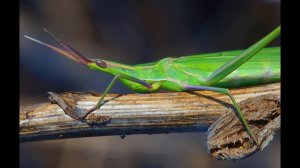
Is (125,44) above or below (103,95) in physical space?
above

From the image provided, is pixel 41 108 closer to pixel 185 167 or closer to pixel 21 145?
pixel 21 145

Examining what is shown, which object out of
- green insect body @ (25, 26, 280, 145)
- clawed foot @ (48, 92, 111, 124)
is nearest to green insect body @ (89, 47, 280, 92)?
green insect body @ (25, 26, 280, 145)

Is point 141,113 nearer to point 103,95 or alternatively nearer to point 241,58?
point 103,95

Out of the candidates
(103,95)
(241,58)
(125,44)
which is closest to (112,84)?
(103,95)

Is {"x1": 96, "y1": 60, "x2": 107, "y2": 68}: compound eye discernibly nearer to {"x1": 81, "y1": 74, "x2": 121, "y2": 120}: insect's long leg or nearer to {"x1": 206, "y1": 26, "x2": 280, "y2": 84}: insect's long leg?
{"x1": 81, "y1": 74, "x2": 121, "y2": 120}: insect's long leg

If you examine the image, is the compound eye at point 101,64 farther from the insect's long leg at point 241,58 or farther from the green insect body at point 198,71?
the insect's long leg at point 241,58

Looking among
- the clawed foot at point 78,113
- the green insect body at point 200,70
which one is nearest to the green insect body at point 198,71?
the green insect body at point 200,70
